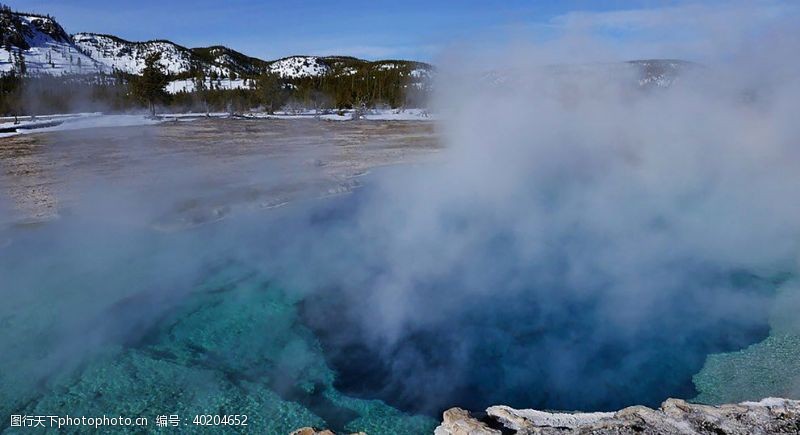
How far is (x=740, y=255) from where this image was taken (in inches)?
211

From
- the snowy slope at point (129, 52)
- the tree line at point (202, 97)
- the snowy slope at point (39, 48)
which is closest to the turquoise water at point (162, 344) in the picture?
the tree line at point (202, 97)

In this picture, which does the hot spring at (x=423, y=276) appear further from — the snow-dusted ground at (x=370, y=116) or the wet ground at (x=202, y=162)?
the snow-dusted ground at (x=370, y=116)

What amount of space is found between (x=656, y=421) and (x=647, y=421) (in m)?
0.04

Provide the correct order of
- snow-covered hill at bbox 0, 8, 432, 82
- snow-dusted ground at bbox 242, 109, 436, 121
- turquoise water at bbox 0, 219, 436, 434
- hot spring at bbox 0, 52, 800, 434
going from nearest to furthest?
turquoise water at bbox 0, 219, 436, 434, hot spring at bbox 0, 52, 800, 434, snow-dusted ground at bbox 242, 109, 436, 121, snow-covered hill at bbox 0, 8, 432, 82

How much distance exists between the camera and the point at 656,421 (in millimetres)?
2396

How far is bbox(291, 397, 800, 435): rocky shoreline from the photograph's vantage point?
2.34 m

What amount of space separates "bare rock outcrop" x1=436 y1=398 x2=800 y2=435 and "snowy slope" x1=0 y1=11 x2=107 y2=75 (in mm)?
65310

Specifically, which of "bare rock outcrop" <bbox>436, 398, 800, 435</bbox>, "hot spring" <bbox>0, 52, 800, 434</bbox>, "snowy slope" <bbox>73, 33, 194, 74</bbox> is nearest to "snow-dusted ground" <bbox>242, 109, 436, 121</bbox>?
"hot spring" <bbox>0, 52, 800, 434</bbox>

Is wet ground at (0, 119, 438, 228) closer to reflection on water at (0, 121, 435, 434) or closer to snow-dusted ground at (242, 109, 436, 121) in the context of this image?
reflection on water at (0, 121, 435, 434)

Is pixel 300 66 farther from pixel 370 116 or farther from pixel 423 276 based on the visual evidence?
pixel 423 276

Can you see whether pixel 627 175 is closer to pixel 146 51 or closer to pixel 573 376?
pixel 573 376

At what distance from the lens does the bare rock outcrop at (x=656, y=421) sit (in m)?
2.34

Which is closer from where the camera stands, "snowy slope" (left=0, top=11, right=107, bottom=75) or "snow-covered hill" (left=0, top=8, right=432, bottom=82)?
"snowy slope" (left=0, top=11, right=107, bottom=75)

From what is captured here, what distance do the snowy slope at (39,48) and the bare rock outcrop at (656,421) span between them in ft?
214
